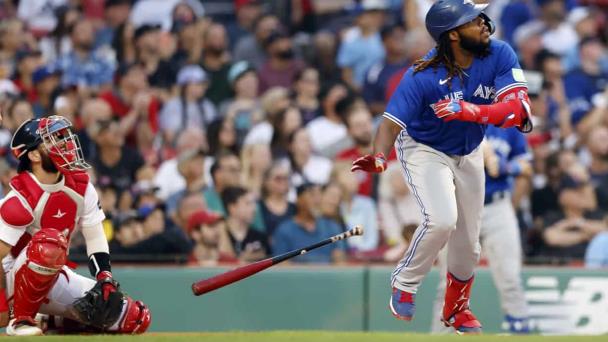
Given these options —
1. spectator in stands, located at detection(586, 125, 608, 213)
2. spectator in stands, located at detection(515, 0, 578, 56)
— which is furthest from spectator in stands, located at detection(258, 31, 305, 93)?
spectator in stands, located at detection(586, 125, 608, 213)

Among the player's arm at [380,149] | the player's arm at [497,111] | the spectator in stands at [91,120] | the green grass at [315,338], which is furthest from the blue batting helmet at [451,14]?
the spectator in stands at [91,120]

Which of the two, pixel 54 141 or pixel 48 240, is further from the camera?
pixel 54 141

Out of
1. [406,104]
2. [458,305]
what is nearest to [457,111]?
[406,104]

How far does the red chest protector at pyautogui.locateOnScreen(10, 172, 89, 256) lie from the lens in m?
8.14

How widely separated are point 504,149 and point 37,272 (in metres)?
4.06

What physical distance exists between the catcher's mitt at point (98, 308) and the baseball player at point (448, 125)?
1.67m

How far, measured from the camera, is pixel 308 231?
1145 centimetres

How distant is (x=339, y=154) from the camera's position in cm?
1280

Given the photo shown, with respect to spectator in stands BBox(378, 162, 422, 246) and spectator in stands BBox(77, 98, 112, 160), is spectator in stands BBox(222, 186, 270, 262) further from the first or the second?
spectator in stands BBox(77, 98, 112, 160)

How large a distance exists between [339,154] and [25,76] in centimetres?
328

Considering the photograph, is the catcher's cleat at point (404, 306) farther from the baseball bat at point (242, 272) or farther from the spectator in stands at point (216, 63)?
the spectator in stands at point (216, 63)

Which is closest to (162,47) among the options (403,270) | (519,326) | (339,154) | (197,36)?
(197,36)

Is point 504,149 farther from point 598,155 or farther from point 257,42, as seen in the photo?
point 257,42

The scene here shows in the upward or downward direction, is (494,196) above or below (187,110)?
below
